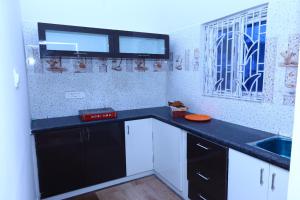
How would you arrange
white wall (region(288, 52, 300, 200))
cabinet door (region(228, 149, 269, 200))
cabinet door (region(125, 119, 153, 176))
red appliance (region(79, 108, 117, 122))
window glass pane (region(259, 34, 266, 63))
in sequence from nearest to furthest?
white wall (region(288, 52, 300, 200)) → cabinet door (region(228, 149, 269, 200)) → window glass pane (region(259, 34, 266, 63)) → red appliance (region(79, 108, 117, 122)) → cabinet door (region(125, 119, 153, 176))

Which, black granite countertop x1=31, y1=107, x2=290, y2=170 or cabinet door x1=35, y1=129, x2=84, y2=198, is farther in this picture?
cabinet door x1=35, y1=129, x2=84, y2=198

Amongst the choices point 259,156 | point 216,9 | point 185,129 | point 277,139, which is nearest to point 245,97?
point 277,139

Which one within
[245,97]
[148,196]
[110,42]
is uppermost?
[110,42]

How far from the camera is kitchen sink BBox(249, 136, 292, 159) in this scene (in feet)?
5.22

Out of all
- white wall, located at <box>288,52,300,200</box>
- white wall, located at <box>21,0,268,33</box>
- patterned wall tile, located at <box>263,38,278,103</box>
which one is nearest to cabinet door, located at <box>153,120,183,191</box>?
patterned wall tile, located at <box>263,38,278,103</box>

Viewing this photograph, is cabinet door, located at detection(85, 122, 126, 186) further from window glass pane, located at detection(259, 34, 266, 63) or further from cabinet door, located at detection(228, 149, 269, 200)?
window glass pane, located at detection(259, 34, 266, 63)

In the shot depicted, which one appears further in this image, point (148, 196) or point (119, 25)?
point (119, 25)

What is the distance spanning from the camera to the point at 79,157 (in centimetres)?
222

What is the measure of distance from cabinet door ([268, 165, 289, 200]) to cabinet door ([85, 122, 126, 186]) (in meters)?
1.60

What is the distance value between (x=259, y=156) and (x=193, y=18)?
1.87 meters

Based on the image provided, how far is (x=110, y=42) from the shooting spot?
7.86ft

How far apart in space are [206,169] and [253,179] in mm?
465

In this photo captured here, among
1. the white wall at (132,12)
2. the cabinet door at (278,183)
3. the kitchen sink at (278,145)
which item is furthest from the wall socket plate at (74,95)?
the cabinet door at (278,183)

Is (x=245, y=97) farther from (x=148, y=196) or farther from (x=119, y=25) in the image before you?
(x=119, y=25)
